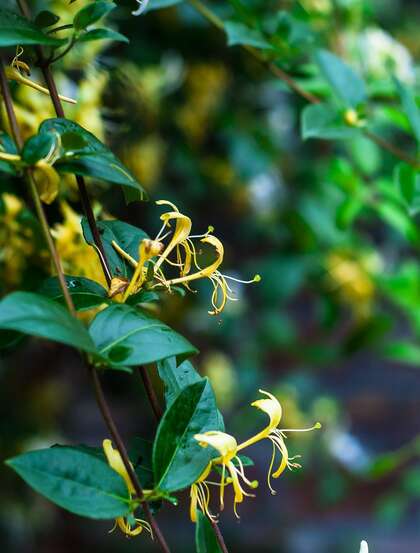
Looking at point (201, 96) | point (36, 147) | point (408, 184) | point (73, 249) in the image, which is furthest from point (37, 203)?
point (201, 96)

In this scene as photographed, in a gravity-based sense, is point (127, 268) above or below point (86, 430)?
above

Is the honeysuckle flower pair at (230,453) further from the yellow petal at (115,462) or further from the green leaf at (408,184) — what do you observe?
the green leaf at (408,184)

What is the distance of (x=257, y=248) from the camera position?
5.32 feet

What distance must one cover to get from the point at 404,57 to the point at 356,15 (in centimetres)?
8

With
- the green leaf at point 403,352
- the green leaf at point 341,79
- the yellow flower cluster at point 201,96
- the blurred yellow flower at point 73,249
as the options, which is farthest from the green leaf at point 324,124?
the yellow flower cluster at point 201,96

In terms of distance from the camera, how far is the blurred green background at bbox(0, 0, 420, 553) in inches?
35.8

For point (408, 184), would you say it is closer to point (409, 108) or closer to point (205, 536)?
point (409, 108)

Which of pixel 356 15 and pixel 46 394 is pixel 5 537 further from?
pixel 356 15

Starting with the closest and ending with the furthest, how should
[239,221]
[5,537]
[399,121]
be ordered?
[399,121] → [239,221] → [5,537]

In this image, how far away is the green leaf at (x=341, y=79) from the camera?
73 cm

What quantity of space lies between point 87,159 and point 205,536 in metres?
0.21

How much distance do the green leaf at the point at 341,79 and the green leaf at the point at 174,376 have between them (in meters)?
0.36

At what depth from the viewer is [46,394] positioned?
68.5 inches

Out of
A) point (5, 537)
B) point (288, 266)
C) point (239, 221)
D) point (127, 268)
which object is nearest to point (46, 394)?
point (5, 537)
